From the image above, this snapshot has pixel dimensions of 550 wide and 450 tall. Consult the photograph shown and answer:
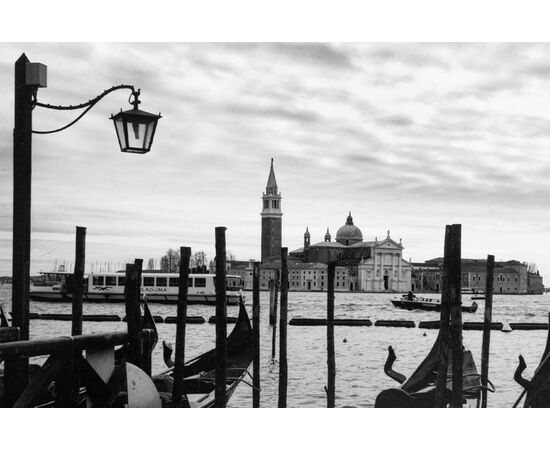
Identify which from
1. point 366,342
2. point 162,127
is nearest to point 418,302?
point 366,342

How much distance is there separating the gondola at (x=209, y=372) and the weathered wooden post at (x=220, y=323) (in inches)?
12.0

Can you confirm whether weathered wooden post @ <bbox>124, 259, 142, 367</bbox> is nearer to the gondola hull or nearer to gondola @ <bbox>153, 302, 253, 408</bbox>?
gondola @ <bbox>153, 302, 253, 408</bbox>

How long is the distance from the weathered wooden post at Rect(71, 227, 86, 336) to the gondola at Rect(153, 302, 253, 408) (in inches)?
23.9

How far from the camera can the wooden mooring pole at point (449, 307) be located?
4141 millimetres

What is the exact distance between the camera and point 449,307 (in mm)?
4168

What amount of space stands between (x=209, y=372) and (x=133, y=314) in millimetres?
2229

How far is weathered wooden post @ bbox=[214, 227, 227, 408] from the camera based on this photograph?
454 centimetres

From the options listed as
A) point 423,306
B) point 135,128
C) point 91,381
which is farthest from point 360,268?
point 135,128

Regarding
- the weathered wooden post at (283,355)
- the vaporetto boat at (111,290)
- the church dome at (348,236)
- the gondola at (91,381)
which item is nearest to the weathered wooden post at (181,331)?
the gondola at (91,381)

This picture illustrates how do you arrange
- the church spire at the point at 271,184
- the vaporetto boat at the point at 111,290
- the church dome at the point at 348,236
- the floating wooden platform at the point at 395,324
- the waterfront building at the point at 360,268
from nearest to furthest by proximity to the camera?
the church spire at the point at 271,184 < the floating wooden platform at the point at 395,324 < the vaporetto boat at the point at 111,290 < the waterfront building at the point at 360,268 < the church dome at the point at 348,236

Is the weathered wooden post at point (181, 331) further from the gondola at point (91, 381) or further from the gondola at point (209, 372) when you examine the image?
the gondola at point (91, 381)

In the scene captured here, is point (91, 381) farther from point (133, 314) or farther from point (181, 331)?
point (181, 331)

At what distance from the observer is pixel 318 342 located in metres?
13.4
